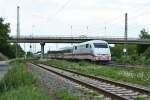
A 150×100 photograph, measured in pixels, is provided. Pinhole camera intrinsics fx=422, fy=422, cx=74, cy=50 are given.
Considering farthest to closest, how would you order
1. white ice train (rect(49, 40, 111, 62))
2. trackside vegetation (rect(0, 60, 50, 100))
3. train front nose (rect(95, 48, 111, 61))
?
white ice train (rect(49, 40, 111, 62)) → train front nose (rect(95, 48, 111, 61)) → trackside vegetation (rect(0, 60, 50, 100))

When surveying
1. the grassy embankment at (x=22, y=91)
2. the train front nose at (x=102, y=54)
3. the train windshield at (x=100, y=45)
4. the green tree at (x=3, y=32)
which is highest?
the green tree at (x=3, y=32)

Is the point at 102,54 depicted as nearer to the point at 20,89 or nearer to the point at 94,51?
the point at 94,51

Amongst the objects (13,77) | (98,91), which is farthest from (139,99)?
(13,77)

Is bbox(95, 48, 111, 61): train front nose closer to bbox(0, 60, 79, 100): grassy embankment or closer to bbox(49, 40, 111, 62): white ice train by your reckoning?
bbox(49, 40, 111, 62): white ice train

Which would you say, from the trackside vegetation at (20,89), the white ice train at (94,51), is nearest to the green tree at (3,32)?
the white ice train at (94,51)

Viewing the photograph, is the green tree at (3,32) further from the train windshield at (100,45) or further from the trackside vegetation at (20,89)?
the trackside vegetation at (20,89)

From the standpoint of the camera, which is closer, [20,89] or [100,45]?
[20,89]

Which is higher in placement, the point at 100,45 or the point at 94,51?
the point at 100,45

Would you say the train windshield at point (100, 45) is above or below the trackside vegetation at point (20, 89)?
above

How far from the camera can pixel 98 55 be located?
55406mm

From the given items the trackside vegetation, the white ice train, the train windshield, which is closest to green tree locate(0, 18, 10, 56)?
the white ice train

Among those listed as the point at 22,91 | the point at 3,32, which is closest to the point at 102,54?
the point at 3,32

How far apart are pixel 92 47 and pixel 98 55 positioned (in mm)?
1394

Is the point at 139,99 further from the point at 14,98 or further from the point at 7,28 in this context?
the point at 7,28
